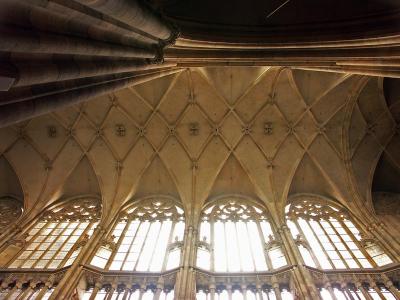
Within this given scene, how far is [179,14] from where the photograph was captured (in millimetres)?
8523

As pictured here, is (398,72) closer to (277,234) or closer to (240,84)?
(277,234)

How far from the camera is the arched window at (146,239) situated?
33.9 ft

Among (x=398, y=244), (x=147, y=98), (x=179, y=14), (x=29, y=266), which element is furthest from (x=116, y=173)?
(x=398, y=244)

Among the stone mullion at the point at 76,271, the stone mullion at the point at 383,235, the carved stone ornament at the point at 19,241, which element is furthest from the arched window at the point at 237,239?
the carved stone ornament at the point at 19,241

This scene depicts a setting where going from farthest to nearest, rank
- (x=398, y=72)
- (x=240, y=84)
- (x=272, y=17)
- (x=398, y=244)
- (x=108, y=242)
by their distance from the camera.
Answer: (x=240, y=84) < (x=108, y=242) < (x=398, y=244) < (x=272, y=17) < (x=398, y=72)

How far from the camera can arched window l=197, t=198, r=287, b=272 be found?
404 inches

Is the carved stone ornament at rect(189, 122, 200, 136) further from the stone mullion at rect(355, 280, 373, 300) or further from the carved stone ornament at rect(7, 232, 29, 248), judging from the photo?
the stone mullion at rect(355, 280, 373, 300)

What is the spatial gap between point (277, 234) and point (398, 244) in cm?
372

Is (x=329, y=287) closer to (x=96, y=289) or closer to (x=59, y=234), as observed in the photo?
(x=96, y=289)

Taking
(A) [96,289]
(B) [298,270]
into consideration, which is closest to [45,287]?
(A) [96,289]

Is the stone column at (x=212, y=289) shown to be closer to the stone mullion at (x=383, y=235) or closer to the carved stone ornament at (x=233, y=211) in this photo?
the carved stone ornament at (x=233, y=211)

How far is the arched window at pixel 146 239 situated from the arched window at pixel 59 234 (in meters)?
1.00

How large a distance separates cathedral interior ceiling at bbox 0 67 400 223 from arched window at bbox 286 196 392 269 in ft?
2.79

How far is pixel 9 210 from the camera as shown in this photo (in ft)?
44.7
